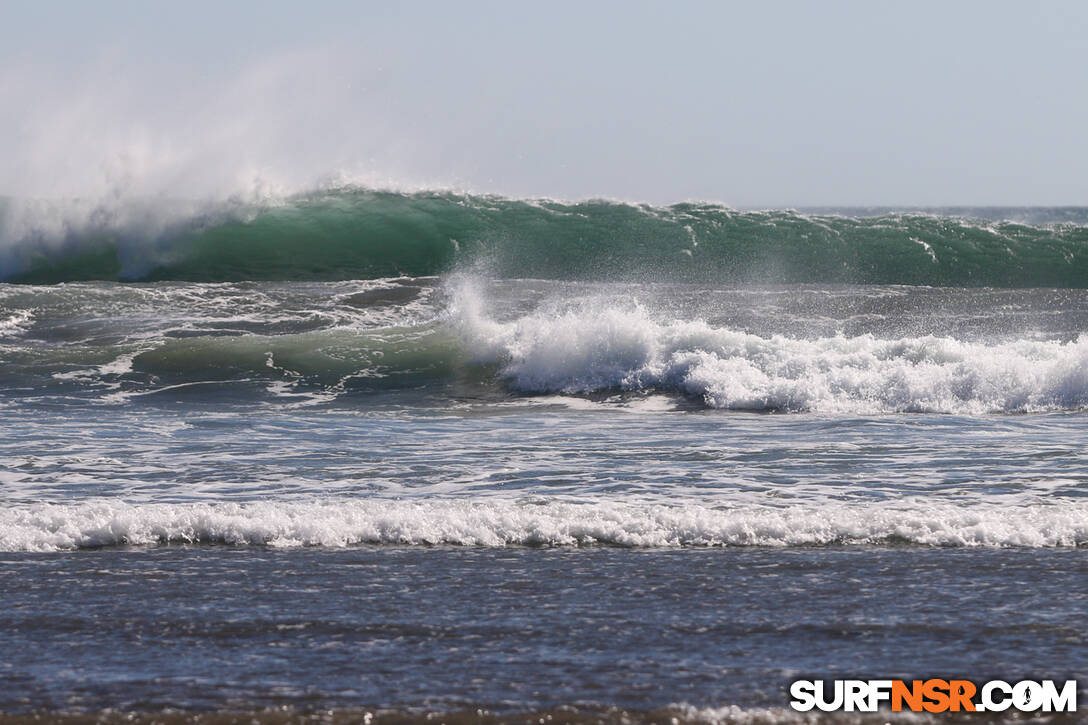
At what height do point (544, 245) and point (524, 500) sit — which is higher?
point (544, 245)

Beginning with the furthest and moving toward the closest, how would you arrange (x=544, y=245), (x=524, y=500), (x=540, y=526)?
(x=544, y=245) < (x=524, y=500) < (x=540, y=526)

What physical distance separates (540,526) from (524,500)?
0.78 meters

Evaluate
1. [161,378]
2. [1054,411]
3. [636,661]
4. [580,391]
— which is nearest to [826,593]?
[636,661]

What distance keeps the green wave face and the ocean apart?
2.67 metres

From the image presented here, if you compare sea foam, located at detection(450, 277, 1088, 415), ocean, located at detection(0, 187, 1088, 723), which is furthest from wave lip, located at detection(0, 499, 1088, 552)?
sea foam, located at detection(450, 277, 1088, 415)

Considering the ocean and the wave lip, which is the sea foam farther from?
the wave lip

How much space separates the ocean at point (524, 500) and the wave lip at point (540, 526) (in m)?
0.02

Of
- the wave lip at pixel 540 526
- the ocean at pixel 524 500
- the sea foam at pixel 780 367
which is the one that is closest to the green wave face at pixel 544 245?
the ocean at pixel 524 500

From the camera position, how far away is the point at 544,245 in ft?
78.7

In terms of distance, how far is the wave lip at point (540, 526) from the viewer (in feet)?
18.6

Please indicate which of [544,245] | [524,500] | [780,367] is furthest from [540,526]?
[544,245]

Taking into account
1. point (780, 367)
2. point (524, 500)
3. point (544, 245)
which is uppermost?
point (544, 245)

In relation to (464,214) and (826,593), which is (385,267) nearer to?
(464,214)

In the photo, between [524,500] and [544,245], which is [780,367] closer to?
[524,500]
